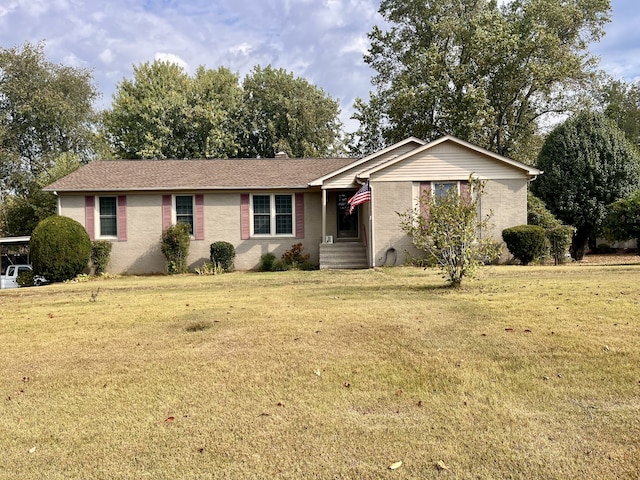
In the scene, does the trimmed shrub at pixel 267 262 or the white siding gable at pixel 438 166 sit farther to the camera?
the trimmed shrub at pixel 267 262

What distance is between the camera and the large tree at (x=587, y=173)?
20688mm

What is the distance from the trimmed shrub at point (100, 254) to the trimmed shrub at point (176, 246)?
209cm

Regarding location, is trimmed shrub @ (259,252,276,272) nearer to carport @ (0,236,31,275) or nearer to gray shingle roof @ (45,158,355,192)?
gray shingle roof @ (45,158,355,192)

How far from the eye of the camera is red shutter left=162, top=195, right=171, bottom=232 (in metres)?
17.2

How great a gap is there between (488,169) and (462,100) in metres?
9.22

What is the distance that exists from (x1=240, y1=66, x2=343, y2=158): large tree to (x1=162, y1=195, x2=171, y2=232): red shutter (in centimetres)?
1785

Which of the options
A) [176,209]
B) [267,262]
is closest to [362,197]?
[267,262]

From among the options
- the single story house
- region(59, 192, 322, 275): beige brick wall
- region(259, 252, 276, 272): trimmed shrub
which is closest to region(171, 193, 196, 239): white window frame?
the single story house

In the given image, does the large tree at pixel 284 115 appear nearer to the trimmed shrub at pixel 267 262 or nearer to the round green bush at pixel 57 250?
the trimmed shrub at pixel 267 262

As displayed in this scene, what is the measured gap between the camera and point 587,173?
2086 cm

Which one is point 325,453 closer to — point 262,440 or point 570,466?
point 262,440

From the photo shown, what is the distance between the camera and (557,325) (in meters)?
5.60

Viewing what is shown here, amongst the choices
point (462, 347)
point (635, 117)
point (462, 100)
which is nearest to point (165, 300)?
point (462, 347)

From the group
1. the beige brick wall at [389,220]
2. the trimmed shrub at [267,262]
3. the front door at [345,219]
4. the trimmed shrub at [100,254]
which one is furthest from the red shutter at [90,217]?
the beige brick wall at [389,220]
